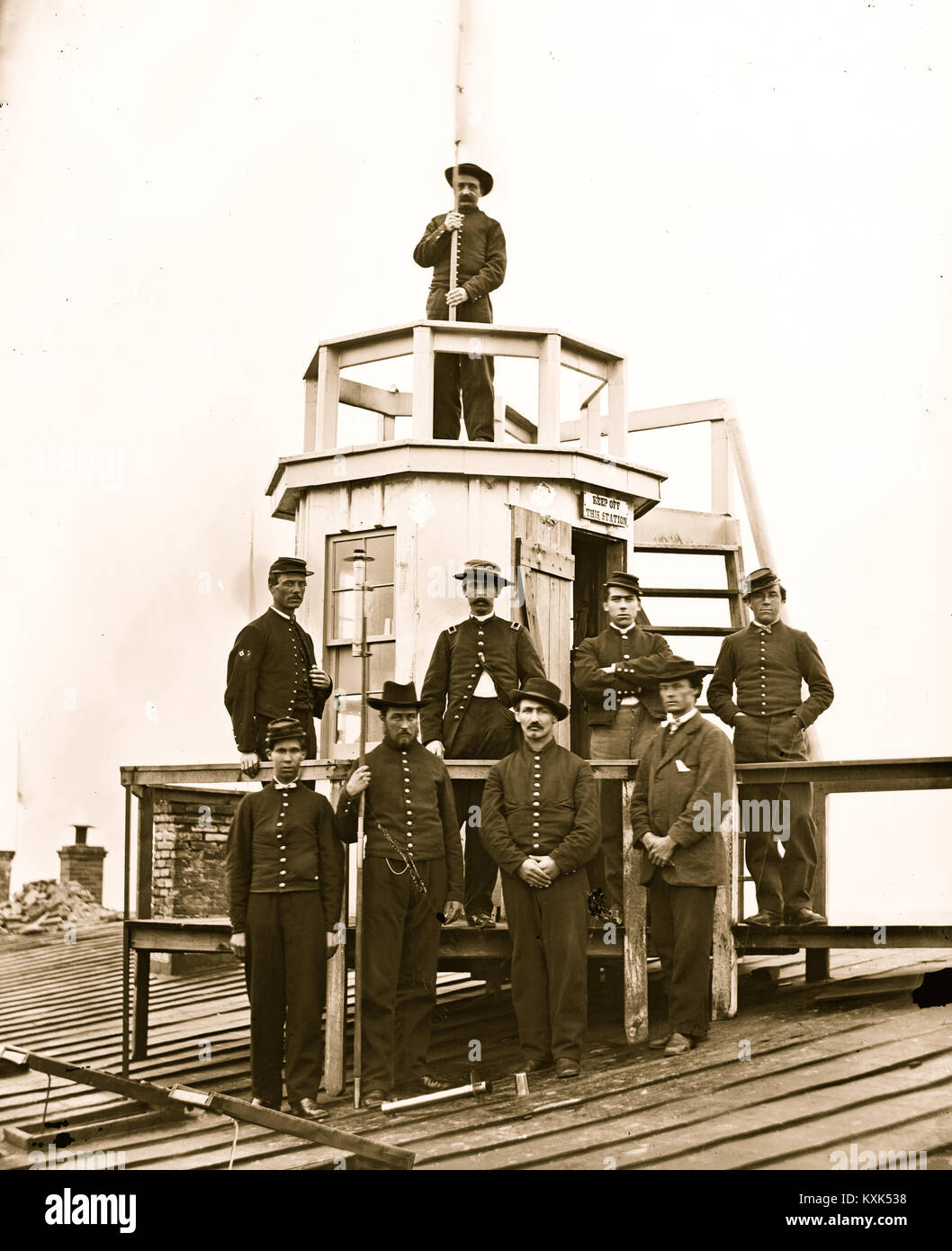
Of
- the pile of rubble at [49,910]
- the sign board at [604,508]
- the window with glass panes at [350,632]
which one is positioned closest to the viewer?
the window with glass panes at [350,632]

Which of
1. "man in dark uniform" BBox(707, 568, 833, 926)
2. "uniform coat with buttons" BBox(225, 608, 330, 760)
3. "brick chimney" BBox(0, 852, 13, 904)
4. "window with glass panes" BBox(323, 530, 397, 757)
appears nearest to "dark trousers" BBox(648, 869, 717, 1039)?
"man in dark uniform" BBox(707, 568, 833, 926)

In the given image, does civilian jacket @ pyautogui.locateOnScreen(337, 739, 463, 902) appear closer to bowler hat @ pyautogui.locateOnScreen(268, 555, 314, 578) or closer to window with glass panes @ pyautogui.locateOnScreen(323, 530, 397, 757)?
bowler hat @ pyautogui.locateOnScreen(268, 555, 314, 578)

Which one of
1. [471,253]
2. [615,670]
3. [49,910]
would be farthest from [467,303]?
[49,910]

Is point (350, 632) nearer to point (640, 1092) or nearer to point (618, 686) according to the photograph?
point (618, 686)

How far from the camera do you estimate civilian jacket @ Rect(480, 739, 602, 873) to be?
8.28 metres

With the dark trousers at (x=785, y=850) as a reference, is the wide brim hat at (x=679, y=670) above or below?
above

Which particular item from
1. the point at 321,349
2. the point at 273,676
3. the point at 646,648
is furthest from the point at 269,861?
the point at 321,349

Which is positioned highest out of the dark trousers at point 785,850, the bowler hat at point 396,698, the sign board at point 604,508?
the sign board at point 604,508

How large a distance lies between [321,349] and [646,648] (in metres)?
3.56

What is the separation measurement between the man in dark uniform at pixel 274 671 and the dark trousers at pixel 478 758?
34.0 inches

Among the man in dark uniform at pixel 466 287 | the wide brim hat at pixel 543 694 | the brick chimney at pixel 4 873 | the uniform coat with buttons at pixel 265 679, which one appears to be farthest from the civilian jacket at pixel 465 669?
the brick chimney at pixel 4 873

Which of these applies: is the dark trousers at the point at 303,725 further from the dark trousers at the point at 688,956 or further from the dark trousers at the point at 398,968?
the dark trousers at the point at 688,956

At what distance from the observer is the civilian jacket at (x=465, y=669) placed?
9227mm
